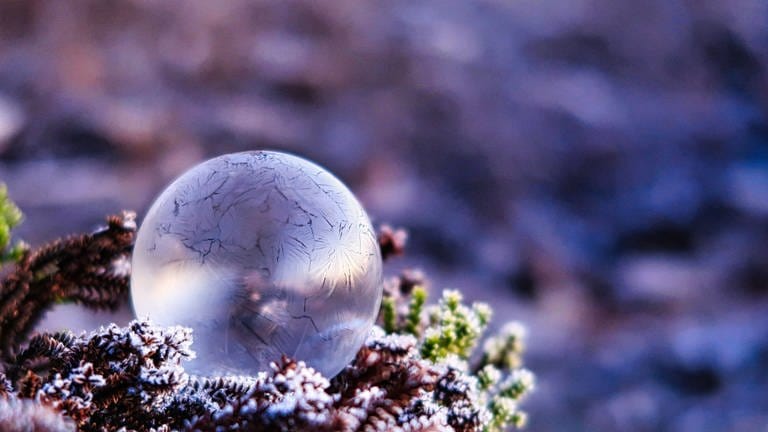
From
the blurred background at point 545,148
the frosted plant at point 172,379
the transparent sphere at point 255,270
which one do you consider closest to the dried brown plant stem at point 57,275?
the frosted plant at point 172,379

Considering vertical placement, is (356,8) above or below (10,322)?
above

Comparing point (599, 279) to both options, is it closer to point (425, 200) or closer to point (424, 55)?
point (425, 200)

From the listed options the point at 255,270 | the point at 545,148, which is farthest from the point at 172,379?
the point at 545,148

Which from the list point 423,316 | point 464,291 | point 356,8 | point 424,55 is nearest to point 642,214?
point 464,291

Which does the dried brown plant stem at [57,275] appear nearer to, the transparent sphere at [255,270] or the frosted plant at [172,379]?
the frosted plant at [172,379]

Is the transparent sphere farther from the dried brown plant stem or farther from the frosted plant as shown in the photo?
the dried brown plant stem

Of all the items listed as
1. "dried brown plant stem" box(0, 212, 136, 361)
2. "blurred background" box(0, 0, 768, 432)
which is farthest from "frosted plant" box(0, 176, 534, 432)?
"blurred background" box(0, 0, 768, 432)
